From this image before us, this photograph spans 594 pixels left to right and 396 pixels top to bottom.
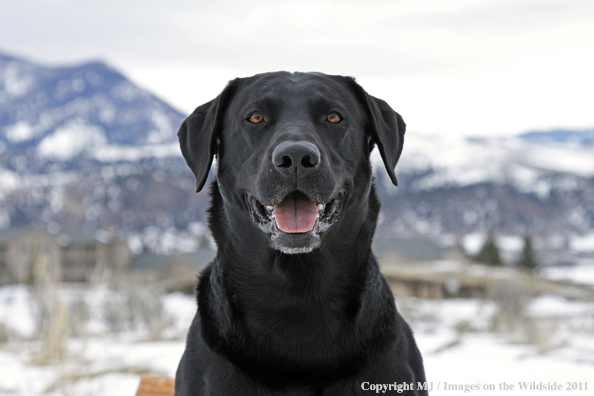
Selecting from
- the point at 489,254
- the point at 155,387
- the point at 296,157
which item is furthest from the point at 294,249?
the point at 489,254

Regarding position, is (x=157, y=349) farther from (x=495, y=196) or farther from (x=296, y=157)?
(x=495, y=196)

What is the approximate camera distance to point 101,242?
30891 mm

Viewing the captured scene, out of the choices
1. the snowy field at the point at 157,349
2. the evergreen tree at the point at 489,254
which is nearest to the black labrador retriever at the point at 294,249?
the snowy field at the point at 157,349

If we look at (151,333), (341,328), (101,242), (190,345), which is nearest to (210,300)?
(190,345)

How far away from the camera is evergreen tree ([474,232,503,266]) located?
2603 cm

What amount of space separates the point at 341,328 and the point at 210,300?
0.68 meters

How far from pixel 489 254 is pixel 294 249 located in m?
25.4

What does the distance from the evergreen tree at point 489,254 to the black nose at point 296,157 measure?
24.9m

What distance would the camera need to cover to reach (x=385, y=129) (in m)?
3.03

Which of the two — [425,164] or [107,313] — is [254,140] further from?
[425,164]

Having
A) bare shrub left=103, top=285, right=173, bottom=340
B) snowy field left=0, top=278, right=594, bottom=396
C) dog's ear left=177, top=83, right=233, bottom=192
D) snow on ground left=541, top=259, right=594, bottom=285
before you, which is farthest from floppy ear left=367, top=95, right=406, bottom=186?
snow on ground left=541, top=259, right=594, bottom=285

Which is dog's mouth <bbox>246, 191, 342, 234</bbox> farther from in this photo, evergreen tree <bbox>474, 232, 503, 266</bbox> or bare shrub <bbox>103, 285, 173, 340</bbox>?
evergreen tree <bbox>474, 232, 503, 266</bbox>

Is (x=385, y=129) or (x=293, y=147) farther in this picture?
(x=385, y=129)

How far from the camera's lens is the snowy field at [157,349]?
18.2 ft
